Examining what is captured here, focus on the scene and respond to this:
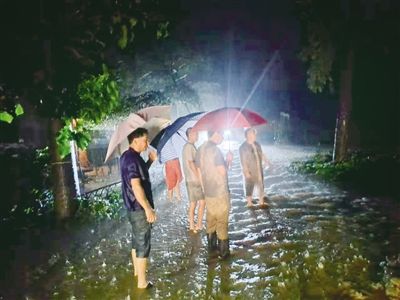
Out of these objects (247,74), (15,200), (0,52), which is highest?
(247,74)

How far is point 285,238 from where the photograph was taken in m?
7.48

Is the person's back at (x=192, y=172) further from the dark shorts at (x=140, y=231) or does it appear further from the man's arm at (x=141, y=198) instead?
the man's arm at (x=141, y=198)

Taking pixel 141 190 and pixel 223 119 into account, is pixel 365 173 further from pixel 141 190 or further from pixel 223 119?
pixel 141 190

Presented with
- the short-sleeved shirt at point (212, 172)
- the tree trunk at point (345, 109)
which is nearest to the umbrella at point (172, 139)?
the short-sleeved shirt at point (212, 172)

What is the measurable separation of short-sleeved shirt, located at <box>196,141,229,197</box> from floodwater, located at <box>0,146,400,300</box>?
117 cm

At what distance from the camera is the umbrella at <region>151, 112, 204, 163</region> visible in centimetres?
726

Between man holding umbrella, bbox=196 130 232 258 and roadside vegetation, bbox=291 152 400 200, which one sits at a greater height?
man holding umbrella, bbox=196 130 232 258

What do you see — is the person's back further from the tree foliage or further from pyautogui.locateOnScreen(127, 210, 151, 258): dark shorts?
pyautogui.locateOnScreen(127, 210, 151, 258): dark shorts

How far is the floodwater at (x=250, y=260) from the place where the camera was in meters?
5.42

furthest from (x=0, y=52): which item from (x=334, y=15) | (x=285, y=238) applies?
(x=334, y=15)

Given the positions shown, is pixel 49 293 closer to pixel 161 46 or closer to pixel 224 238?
pixel 224 238

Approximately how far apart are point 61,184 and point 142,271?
4005mm

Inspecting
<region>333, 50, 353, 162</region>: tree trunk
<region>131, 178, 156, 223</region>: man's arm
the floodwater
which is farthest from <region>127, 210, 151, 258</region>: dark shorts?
<region>333, 50, 353, 162</region>: tree trunk

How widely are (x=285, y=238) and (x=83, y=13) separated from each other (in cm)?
585
